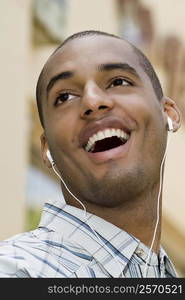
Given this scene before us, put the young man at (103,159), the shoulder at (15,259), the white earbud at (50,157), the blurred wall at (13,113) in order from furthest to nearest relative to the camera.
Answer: the blurred wall at (13,113), the white earbud at (50,157), the young man at (103,159), the shoulder at (15,259)

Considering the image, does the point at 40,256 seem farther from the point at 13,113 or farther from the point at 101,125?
the point at 13,113

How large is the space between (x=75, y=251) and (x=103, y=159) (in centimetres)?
14

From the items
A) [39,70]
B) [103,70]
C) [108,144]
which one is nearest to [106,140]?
[108,144]

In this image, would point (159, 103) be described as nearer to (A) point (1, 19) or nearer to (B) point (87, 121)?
(B) point (87, 121)

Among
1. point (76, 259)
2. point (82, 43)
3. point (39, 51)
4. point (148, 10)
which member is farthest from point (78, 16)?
point (76, 259)

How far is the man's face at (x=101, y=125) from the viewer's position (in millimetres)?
869

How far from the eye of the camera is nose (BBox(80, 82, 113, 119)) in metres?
0.86

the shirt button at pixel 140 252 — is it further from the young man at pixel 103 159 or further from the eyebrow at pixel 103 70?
the eyebrow at pixel 103 70

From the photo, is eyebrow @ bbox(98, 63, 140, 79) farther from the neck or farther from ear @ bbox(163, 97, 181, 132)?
the neck

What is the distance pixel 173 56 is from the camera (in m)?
2.41

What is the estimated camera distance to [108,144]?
3.10ft

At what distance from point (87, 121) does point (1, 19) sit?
1232mm

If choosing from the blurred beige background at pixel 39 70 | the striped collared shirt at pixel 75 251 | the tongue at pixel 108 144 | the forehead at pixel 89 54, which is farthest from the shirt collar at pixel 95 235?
the blurred beige background at pixel 39 70

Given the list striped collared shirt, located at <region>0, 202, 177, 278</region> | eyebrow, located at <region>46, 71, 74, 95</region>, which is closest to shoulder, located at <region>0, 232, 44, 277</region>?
striped collared shirt, located at <region>0, 202, 177, 278</region>
